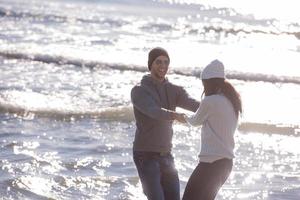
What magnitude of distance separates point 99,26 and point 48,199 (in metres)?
29.0

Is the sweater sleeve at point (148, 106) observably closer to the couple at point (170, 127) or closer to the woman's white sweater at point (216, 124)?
the couple at point (170, 127)

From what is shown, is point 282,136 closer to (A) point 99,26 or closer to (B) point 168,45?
(B) point 168,45

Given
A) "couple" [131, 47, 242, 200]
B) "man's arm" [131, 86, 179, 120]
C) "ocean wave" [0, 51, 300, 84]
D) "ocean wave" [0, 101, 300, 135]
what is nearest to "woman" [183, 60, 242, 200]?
"couple" [131, 47, 242, 200]

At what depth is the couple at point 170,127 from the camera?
6.41 m

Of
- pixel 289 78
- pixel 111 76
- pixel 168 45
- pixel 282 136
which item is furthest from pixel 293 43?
pixel 282 136

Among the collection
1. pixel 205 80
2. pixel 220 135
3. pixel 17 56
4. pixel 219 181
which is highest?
pixel 205 80

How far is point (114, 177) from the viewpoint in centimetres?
1022

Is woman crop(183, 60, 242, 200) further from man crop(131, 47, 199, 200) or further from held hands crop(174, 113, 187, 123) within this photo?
man crop(131, 47, 199, 200)

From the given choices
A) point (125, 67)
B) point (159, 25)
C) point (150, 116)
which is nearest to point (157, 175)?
point (150, 116)

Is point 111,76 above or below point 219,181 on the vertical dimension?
below

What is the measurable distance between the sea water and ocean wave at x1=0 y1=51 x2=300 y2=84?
0.04 meters

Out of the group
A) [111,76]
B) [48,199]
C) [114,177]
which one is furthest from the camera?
[111,76]

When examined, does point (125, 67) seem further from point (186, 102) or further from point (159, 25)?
point (186, 102)

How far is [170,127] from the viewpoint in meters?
6.77
